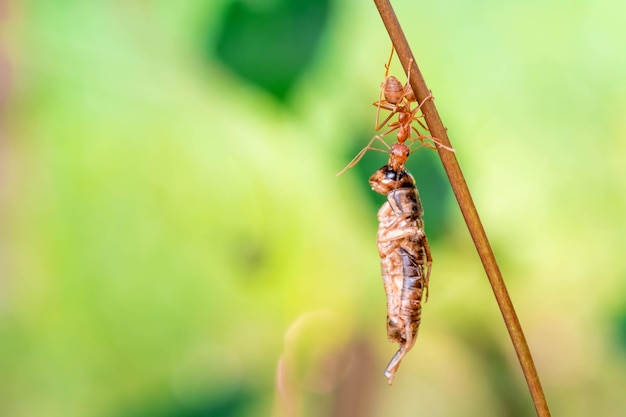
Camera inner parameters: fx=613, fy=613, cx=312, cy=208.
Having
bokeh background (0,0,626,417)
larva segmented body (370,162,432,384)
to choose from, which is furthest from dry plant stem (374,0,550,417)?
bokeh background (0,0,626,417)

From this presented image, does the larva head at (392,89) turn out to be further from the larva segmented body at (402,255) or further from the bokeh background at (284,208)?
the bokeh background at (284,208)

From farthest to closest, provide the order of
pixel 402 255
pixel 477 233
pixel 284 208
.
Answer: pixel 284 208 → pixel 402 255 → pixel 477 233

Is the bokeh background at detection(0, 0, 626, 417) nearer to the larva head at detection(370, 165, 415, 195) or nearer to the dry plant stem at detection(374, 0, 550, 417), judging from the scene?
the larva head at detection(370, 165, 415, 195)

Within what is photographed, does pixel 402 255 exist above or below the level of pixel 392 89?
below

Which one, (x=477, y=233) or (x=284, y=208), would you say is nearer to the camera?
(x=477, y=233)

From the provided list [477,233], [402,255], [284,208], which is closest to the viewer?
[477,233]

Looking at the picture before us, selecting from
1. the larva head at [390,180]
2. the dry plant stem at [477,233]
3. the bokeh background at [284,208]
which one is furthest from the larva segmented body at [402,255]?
the bokeh background at [284,208]

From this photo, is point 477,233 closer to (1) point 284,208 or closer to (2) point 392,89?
(2) point 392,89

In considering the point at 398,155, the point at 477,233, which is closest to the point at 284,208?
the point at 398,155
